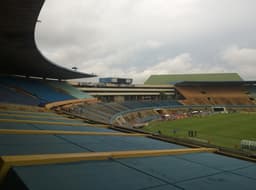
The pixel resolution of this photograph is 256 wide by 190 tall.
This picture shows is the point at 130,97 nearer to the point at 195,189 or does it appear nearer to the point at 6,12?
the point at 6,12

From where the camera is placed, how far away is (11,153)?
3.77 meters

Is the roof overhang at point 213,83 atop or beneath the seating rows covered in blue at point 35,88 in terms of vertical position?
atop

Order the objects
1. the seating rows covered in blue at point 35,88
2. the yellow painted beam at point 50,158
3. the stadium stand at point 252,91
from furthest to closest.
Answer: the stadium stand at point 252,91 → the seating rows covered in blue at point 35,88 → the yellow painted beam at point 50,158

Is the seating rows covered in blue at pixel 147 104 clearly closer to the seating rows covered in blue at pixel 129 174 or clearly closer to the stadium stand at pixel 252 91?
the stadium stand at pixel 252 91

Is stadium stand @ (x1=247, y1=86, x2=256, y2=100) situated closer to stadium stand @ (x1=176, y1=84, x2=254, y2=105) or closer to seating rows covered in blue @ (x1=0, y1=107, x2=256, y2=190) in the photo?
stadium stand @ (x1=176, y1=84, x2=254, y2=105)

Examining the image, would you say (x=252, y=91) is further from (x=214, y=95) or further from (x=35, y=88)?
(x=35, y=88)

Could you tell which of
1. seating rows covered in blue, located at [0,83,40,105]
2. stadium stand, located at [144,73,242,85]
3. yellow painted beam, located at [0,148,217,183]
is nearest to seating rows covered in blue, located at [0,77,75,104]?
seating rows covered in blue, located at [0,83,40,105]

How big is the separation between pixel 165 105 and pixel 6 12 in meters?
55.1

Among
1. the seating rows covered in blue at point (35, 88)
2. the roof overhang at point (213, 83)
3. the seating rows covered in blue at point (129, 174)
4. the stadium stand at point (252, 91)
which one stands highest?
the roof overhang at point (213, 83)

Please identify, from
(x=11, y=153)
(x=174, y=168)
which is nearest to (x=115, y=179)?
(x=174, y=168)

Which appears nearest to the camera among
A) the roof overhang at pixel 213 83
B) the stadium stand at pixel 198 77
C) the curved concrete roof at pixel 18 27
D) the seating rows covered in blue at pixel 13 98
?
the curved concrete roof at pixel 18 27

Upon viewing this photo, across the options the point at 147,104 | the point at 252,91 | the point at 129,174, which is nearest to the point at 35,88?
the point at 147,104

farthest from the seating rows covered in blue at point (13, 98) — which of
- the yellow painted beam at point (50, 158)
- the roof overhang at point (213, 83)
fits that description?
the roof overhang at point (213, 83)

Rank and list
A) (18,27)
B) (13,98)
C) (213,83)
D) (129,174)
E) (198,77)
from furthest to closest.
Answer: (198,77) < (213,83) < (13,98) < (18,27) < (129,174)
